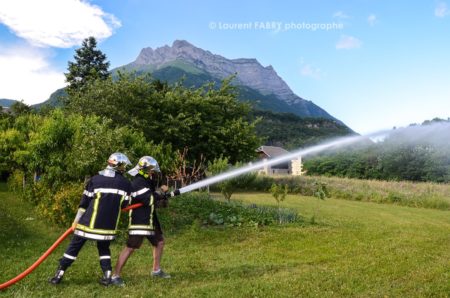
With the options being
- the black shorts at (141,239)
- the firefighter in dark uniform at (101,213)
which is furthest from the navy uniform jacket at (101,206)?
the black shorts at (141,239)

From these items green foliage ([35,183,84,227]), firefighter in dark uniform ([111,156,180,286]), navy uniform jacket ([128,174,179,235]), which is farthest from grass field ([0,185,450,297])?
navy uniform jacket ([128,174,179,235])

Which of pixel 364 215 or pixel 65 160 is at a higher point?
pixel 65 160

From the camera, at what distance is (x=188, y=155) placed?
36.7m

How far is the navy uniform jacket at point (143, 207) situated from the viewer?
8055 millimetres

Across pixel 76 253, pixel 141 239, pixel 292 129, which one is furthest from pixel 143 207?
pixel 292 129

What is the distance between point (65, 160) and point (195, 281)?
9.99 m

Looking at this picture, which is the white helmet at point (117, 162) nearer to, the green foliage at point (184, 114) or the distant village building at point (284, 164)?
the green foliage at point (184, 114)

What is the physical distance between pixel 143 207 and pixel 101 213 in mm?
808

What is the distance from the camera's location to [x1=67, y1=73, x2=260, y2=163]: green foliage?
31531 mm

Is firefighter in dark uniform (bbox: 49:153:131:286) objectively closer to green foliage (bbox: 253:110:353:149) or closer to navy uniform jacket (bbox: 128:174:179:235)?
navy uniform jacket (bbox: 128:174:179:235)

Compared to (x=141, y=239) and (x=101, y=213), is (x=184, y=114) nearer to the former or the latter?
(x=141, y=239)

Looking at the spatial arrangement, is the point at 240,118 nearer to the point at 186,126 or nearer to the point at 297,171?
the point at 186,126

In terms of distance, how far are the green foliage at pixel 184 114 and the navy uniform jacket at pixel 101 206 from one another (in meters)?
22.9

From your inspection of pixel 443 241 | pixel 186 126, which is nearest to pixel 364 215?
pixel 443 241
